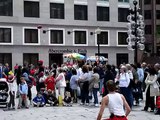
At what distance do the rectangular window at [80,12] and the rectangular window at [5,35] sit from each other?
345 inches

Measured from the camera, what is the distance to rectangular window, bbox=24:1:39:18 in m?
48.5

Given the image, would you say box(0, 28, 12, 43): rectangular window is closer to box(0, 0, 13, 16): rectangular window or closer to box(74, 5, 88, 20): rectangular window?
box(0, 0, 13, 16): rectangular window

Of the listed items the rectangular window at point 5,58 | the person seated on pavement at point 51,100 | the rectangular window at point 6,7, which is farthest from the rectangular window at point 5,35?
the person seated on pavement at point 51,100

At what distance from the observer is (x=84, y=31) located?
5234 centimetres

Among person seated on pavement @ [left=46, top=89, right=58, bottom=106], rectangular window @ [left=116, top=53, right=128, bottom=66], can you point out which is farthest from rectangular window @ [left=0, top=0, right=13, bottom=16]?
person seated on pavement @ [left=46, top=89, right=58, bottom=106]

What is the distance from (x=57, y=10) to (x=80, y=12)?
127 inches

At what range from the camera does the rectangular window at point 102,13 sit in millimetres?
53875

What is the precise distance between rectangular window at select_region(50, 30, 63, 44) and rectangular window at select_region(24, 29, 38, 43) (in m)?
2.03

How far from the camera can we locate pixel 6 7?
47.7 m

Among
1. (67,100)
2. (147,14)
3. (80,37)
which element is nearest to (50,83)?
(67,100)

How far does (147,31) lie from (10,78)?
61.4 m

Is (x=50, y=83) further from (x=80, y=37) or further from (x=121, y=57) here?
(x=121, y=57)

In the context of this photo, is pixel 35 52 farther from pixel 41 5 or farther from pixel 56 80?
pixel 56 80

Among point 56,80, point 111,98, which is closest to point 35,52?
point 56,80
